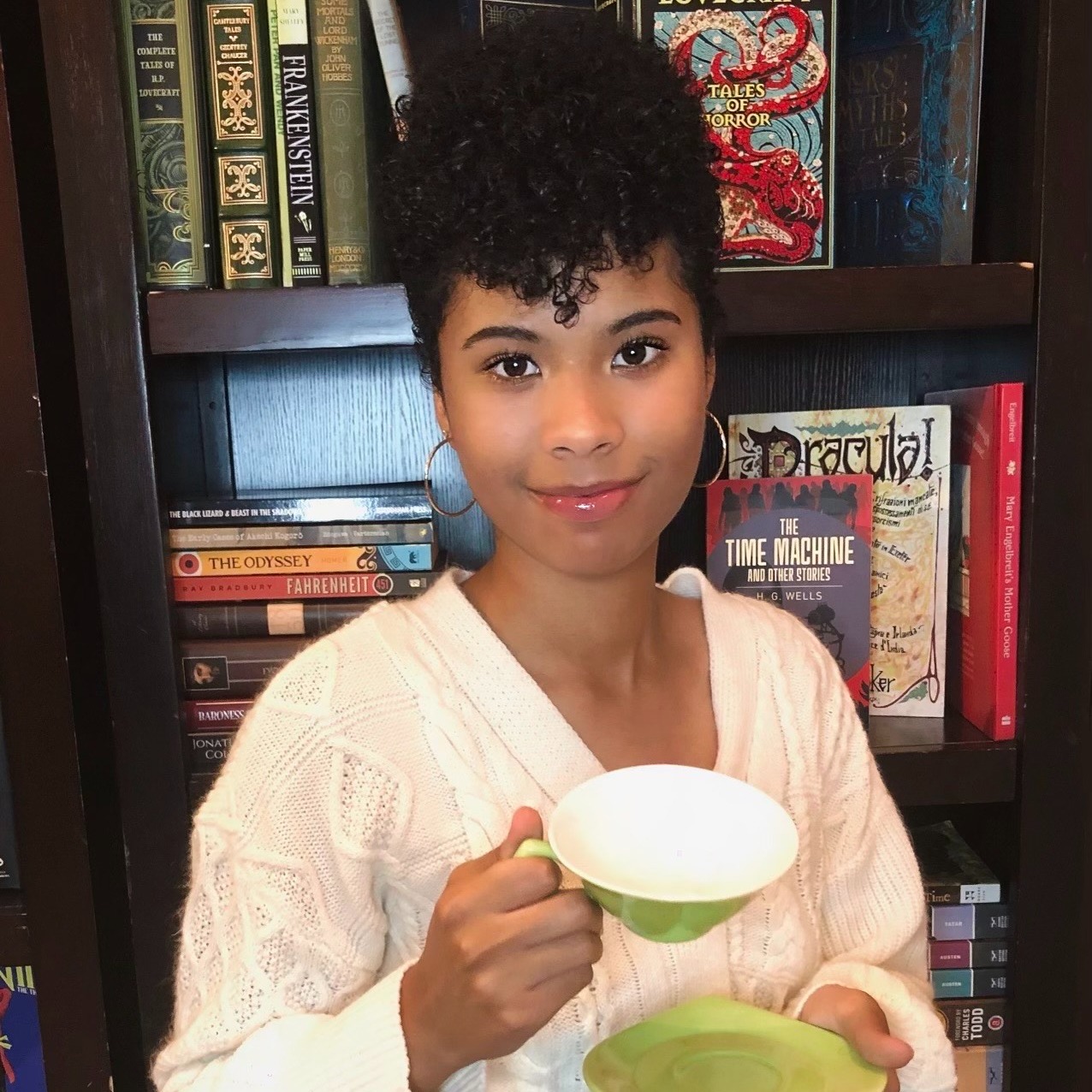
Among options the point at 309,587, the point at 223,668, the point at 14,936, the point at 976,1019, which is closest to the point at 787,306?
the point at 309,587

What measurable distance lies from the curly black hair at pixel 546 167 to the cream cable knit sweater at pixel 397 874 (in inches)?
10.8

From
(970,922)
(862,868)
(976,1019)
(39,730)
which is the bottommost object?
(976,1019)

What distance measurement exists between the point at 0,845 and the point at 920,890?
883 millimetres

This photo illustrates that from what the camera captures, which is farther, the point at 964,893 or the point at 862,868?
the point at 964,893

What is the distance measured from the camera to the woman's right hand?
55 cm

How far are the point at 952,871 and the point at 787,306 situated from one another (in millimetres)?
646

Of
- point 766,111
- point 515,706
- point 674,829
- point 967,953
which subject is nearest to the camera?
point 674,829

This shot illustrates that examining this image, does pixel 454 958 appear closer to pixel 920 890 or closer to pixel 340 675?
pixel 340 675

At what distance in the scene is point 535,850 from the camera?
0.56m

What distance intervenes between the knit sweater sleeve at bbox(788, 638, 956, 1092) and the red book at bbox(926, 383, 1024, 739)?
0.69 ft

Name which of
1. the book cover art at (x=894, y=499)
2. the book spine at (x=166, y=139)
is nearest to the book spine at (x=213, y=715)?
the book spine at (x=166, y=139)

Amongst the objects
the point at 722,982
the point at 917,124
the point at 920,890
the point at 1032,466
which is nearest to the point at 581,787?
the point at 722,982

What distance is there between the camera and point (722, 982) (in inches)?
30.6

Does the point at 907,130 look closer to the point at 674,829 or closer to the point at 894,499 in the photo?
the point at 894,499
